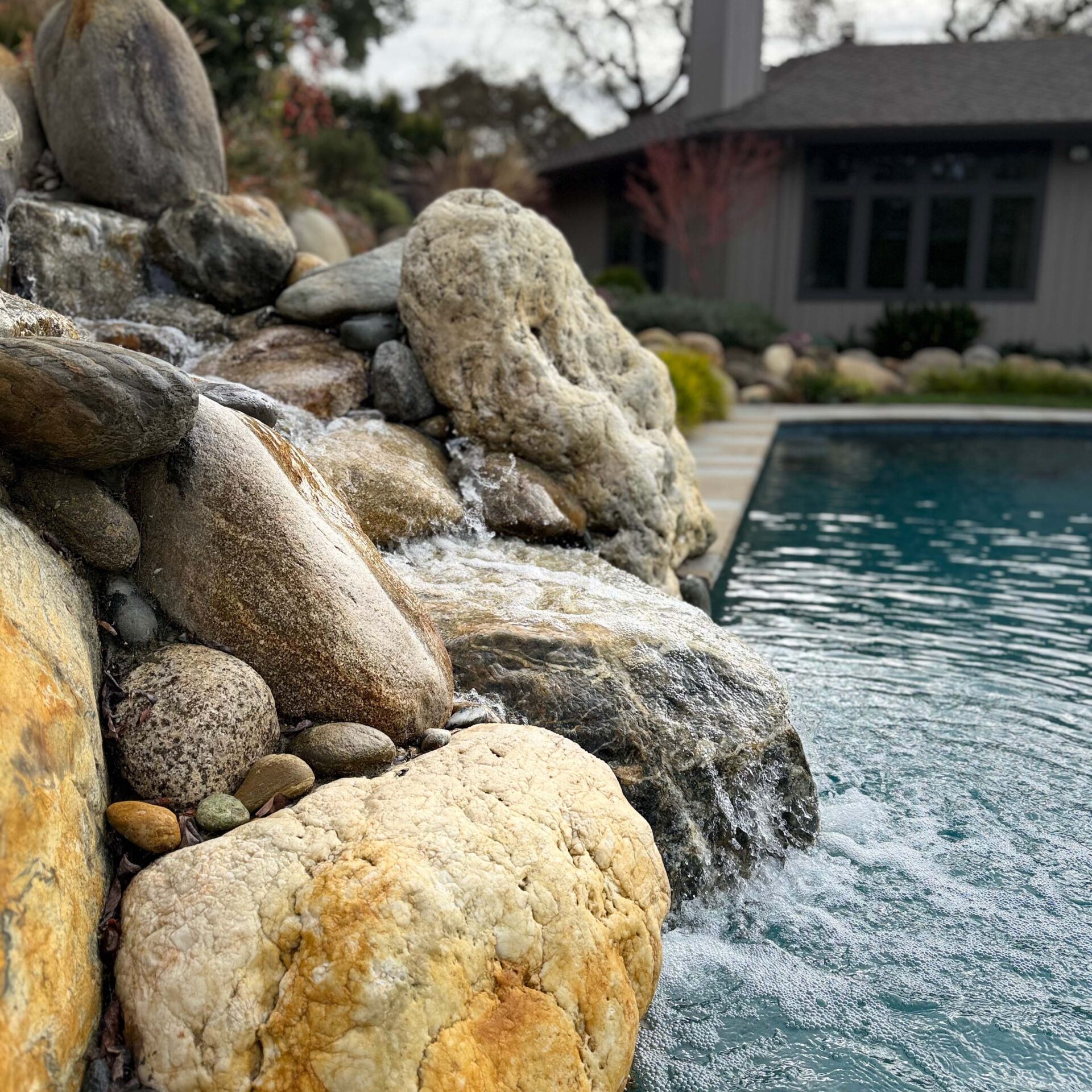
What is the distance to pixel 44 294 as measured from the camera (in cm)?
558

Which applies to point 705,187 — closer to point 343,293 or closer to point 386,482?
point 343,293

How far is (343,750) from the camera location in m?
2.68

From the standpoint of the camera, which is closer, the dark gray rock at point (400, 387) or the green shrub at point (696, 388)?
the dark gray rock at point (400, 387)

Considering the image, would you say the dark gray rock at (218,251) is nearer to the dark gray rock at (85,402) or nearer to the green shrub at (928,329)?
the dark gray rock at (85,402)

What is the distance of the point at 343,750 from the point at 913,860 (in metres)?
1.99

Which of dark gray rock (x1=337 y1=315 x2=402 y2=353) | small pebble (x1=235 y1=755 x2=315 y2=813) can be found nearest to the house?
dark gray rock (x1=337 y1=315 x2=402 y2=353)

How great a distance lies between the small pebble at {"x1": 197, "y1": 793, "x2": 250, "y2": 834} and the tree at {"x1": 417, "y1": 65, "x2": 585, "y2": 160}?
28216mm

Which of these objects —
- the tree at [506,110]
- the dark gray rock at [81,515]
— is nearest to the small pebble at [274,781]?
the dark gray rock at [81,515]

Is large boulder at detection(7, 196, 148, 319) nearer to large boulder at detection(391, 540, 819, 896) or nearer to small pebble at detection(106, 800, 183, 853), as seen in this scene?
large boulder at detection(391, 540, 819, 896)

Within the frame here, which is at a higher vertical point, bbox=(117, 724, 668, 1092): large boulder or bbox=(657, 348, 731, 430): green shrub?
bbox=(657, 348, 731, 430): green shrub

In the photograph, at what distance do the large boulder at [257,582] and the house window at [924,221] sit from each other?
55.5ft

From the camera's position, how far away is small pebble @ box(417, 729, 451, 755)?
115 inches

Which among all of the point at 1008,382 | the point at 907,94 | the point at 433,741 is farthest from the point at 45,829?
the point at 907,94

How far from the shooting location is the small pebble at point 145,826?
230cm
